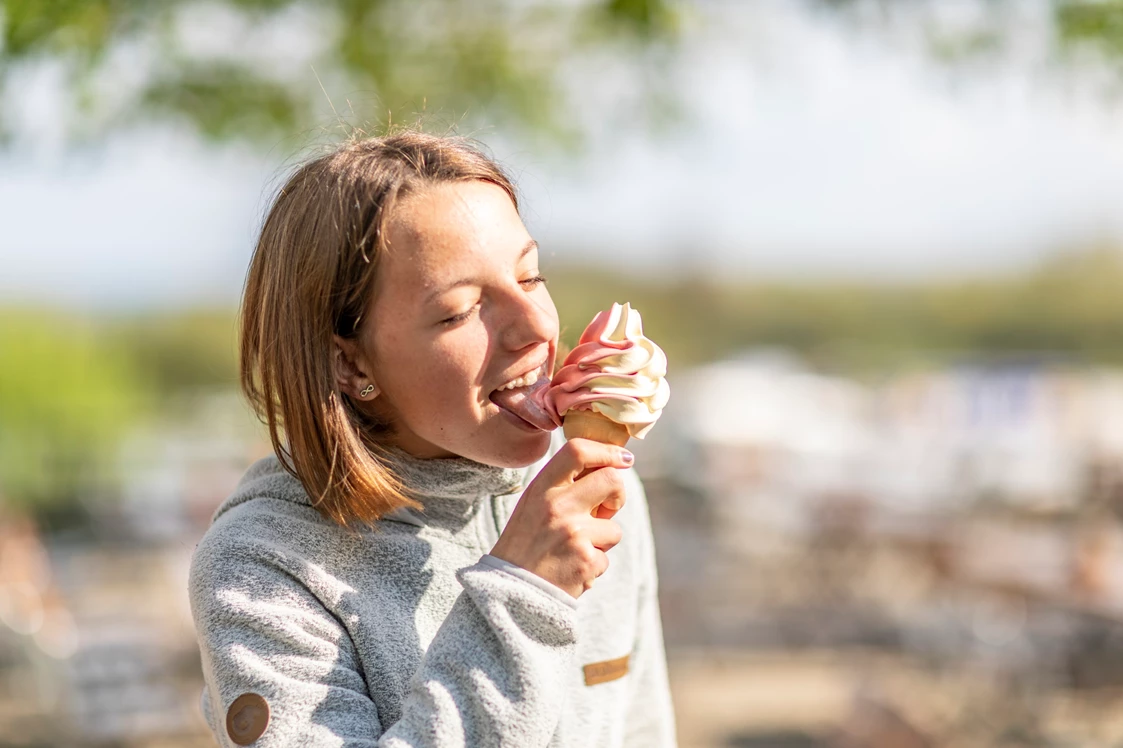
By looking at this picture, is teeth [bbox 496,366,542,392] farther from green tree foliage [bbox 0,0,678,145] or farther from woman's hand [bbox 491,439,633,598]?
green tree foliage [bbox 0,0,678,145]

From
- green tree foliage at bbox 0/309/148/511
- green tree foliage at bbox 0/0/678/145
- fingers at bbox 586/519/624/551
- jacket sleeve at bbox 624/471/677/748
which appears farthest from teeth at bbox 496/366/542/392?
green tree foliage at bbox 0/309/148/511

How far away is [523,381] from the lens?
1507mm

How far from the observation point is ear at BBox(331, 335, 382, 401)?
149cm

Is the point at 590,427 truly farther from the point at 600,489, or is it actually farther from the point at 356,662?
the point at 356,662

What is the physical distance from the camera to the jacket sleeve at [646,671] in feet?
5.96

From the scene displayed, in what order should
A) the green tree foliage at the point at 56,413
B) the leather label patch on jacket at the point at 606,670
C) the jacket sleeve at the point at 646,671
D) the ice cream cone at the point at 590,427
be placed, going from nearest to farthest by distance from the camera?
the ice cream cone at the point at 590,427 < the leather label patch on jacket at the point at 606,670 < the jacket sleeve at the point at 646,671 < the green tree foliage at the point at 56,413

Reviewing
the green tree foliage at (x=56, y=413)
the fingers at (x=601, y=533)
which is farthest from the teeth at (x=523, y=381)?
the green tree foliage at (x=56, y=413)

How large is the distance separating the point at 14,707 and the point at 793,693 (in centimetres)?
537

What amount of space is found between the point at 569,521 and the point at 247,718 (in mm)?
450

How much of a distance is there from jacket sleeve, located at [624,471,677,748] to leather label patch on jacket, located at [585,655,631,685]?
7 centimetres

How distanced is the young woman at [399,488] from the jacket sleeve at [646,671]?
214mm

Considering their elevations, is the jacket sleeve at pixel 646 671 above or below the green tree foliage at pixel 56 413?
above

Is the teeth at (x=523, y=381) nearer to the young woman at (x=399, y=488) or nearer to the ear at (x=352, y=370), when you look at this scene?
the young woman at (x=399, y=488)

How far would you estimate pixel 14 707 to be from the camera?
7750 millimetres
